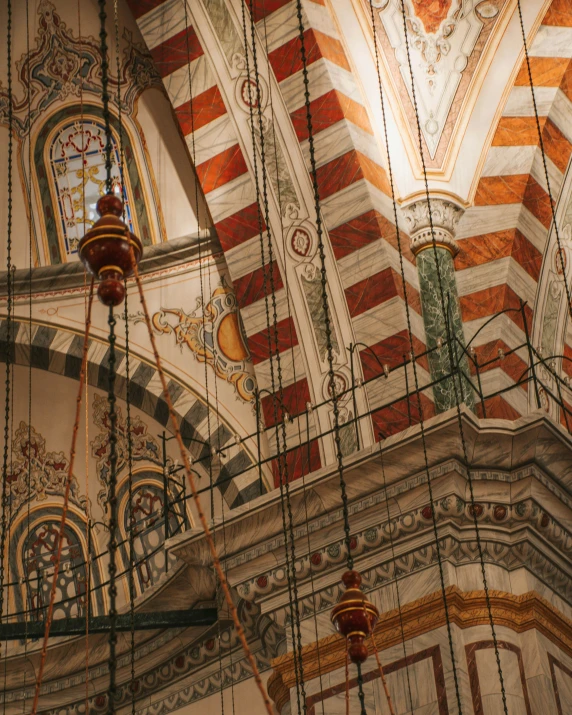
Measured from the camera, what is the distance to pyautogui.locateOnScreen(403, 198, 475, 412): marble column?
789 cm

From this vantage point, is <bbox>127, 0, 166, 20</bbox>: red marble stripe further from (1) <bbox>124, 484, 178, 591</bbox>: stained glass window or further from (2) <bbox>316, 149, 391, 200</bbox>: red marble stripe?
(1) <bbox>124, 484, 178, 591</bbox>: stained glass window

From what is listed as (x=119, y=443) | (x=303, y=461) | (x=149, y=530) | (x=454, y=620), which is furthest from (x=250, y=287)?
(x=454, y=620)

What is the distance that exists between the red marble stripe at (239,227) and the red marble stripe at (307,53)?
0.85 m

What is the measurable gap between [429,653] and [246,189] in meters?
3.41

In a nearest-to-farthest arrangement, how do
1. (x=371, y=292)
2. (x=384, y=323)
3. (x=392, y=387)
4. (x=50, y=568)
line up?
(x=392, y=387)
(x=384, y=323)
(x=371, y=292)
(x=50, y=568)

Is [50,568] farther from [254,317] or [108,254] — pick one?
[108,254]

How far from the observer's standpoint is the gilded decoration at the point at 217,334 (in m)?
9.20

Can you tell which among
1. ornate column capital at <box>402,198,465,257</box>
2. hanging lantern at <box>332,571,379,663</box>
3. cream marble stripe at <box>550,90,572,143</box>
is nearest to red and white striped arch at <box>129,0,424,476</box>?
ornate column capital at <box>402,198,465,257</box>

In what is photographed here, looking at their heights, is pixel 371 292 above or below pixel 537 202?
below

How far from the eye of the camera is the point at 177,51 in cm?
919

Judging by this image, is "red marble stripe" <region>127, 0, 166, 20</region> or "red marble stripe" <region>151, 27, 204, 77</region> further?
"red marble stripe" <region>127, 0, 166, 20</region>

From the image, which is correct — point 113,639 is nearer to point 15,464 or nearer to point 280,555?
point 280,555

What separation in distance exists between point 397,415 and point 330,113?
195 cm

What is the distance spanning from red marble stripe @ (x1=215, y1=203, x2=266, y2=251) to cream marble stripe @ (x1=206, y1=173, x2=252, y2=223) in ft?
0.10
